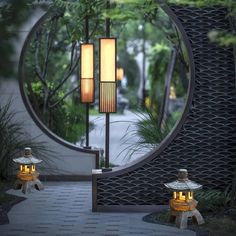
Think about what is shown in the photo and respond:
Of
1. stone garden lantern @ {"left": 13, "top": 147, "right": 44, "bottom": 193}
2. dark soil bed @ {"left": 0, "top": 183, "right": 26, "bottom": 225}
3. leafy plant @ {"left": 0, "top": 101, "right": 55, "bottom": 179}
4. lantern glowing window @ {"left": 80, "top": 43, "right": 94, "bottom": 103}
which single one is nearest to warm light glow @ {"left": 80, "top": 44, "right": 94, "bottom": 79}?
lantern glowing window @ {"left": 80, "top": 43, "right": 94, "bottom": 103}

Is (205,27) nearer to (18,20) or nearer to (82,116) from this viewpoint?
(18,20)

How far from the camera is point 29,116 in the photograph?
34.1ft

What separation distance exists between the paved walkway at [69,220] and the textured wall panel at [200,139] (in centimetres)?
38

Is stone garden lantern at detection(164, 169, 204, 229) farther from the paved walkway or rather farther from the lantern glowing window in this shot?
the lantern glowing window

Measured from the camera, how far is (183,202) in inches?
262

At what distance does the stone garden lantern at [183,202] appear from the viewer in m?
6.64

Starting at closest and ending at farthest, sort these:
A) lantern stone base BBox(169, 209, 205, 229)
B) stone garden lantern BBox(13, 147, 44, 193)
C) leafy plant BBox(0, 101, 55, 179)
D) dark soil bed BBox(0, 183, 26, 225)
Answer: lantern stone base BBox(169, 209, 205, 229) → dark soil bed BBox(0, 183, 26, 225) → stone garden lantern BBox(13, 147, 44, 193) → leafy plant BBox(0, 101, 55, 179)

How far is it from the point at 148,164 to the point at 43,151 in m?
3.08

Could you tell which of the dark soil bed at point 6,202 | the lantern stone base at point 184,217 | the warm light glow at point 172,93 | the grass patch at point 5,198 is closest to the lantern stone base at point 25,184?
the dark soil bed at point 6,202

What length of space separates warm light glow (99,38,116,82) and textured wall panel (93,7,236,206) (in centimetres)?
105

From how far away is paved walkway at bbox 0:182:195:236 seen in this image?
6.48 metres

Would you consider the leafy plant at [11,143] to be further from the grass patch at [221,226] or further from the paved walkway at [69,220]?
the grass patch at [221,226]

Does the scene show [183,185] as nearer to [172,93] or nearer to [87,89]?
[87,89]

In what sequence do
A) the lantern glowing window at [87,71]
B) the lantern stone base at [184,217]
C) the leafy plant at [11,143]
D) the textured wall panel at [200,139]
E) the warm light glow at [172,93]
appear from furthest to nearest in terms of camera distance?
the warm light glow at [172,93] → the lantern glowing window at [87,71] → the leafy plant at [11,143] → the textured wall panel at [200,139] → the lantern stone base at [184,217]
